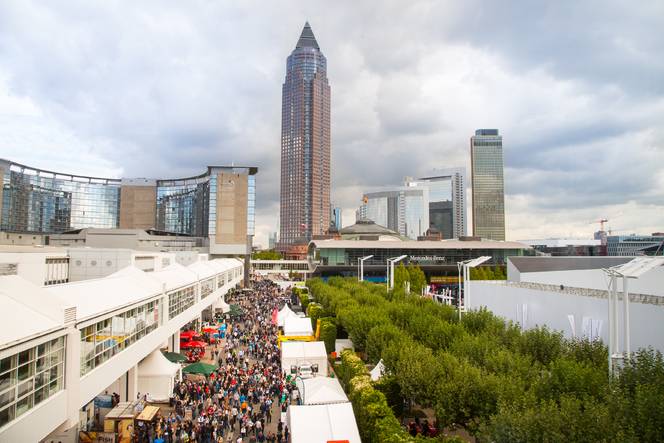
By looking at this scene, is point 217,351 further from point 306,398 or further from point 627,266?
point 627,266

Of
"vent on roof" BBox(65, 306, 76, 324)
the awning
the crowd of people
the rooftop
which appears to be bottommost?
the crowd of people

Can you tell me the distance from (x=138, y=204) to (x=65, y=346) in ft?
420

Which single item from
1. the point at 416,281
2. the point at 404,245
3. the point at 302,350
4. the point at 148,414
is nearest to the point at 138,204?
the point at 404,245

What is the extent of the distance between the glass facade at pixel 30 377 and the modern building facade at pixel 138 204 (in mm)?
84898

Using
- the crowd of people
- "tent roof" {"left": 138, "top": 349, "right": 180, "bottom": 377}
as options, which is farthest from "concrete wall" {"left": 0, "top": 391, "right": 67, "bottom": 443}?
"tent roof" {"left": 138, "top": 349, "right": 180, "bottom": 377}

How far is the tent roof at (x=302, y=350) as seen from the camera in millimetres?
28256

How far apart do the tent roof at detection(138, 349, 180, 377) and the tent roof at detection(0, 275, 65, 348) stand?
11.5 meters

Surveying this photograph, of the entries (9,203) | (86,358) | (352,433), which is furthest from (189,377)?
(9,203)

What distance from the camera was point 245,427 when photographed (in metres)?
19.8

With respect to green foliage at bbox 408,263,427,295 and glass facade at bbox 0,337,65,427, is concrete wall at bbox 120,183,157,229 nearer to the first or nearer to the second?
green foliage at bbox 408,263,427,295

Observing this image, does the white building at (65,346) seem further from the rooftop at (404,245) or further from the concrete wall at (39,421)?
the rooftop at (404,245)

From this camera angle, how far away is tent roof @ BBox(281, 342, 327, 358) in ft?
92.7

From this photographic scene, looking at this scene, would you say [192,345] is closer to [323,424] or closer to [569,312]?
[323,424]

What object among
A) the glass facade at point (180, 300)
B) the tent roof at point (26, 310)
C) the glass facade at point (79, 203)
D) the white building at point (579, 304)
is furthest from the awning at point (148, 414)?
the glass facade at point (79, 203)
